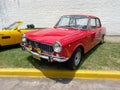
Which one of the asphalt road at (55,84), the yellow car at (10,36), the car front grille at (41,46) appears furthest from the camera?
the yellow car at (10,36)

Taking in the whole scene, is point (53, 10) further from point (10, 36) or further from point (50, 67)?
point (50, 67)

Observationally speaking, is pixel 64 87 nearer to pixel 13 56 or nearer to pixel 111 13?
pixel 13 56

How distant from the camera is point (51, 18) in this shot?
10094mm

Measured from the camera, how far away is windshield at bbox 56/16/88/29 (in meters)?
5.19

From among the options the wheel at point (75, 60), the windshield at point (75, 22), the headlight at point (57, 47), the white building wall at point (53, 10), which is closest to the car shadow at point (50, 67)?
the wheel at point (75, 60)

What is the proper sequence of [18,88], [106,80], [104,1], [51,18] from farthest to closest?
[51,18] < [104,1] < [106,80] < [18,88]

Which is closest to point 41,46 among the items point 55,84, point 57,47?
point 57,47

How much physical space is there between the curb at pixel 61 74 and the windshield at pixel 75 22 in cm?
165

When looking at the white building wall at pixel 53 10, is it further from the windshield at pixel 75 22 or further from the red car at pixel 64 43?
the red car at pixel 64 43

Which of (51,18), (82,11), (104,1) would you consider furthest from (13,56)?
(104,1)

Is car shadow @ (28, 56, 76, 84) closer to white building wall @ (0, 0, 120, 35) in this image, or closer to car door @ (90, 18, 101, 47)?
car door @ (90, 18, 101, 47)

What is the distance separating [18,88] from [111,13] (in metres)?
7.81

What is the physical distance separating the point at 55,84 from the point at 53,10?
6930 mm

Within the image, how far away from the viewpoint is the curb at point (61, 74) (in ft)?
13.9
